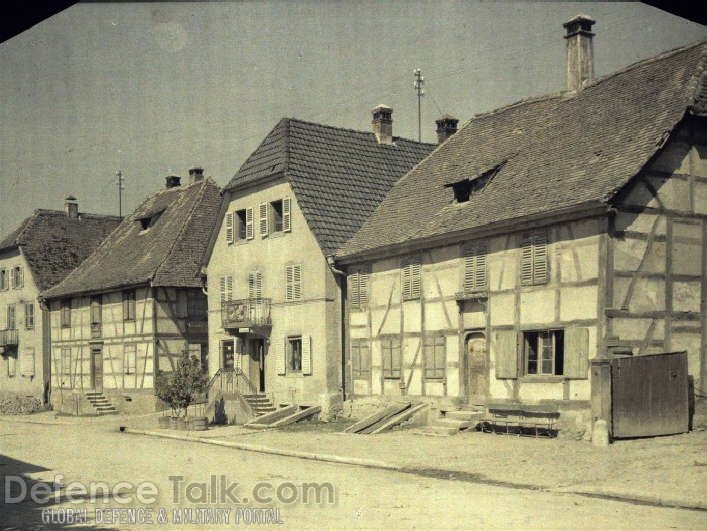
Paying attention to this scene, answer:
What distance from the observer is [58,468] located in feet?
58.1

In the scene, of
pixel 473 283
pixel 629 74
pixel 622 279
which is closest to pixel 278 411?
pixel 473 283

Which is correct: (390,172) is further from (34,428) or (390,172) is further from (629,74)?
(34,428)

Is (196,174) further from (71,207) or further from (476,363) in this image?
(476,363)

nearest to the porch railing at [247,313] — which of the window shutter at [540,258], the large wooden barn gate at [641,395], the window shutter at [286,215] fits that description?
the window shutter at [286,215]

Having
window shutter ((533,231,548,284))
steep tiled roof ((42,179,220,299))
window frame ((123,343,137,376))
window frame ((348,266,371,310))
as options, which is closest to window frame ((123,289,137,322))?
steep tiled roof ((42,179,220,299))

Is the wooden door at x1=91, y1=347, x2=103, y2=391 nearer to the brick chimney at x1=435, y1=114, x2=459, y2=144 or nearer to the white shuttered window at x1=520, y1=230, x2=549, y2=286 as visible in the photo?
the brick chimney at x1=435, y1=114, x2=459, y2=144

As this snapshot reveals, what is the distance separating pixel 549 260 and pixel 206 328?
20.3 metres

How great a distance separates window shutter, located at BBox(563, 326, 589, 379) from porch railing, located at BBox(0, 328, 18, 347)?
A: 3561cm

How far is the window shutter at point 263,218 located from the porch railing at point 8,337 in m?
22.5

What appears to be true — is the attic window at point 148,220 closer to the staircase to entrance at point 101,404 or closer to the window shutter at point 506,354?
the staircase to entrance at point 101,404

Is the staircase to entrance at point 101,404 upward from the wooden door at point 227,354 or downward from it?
downward

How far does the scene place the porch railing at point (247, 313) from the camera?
99.2 feet

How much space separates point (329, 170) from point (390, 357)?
7734 millimetres

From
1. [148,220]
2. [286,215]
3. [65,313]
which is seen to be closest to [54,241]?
[65,313]
